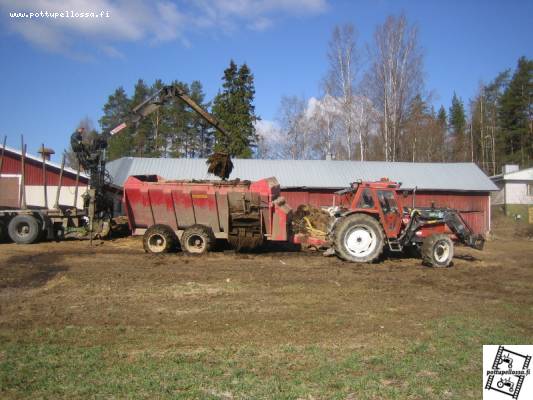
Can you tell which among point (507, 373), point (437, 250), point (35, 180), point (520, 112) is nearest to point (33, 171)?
point (35, 180)

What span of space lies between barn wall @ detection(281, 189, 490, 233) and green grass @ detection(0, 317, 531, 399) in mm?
18394

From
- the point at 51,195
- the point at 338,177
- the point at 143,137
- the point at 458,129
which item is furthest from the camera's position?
the point at 458,129

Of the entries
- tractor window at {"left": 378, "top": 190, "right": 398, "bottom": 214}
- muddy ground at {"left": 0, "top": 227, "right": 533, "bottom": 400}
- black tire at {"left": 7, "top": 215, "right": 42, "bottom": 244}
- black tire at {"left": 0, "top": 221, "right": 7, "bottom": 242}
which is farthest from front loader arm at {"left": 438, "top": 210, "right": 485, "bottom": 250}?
black tire at {"left": 0, "top": 221, "right": 7, "bottom": 242}

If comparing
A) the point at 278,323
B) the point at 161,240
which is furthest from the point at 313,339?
the point at 161,240

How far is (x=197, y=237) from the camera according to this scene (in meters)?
14.0

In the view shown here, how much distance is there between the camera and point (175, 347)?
18.9ft

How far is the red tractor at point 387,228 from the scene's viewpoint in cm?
1273

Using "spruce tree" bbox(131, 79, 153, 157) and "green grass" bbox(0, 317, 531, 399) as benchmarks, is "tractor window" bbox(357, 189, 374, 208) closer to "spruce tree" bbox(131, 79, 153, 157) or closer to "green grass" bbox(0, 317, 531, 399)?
"green grass" bbox(0, 317, 531, 399)

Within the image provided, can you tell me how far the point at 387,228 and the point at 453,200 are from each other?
13790mm

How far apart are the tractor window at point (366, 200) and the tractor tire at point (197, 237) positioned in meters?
4.43

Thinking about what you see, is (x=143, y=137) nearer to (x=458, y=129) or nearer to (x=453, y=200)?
(x=453, y=200)

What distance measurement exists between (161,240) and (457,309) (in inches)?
349

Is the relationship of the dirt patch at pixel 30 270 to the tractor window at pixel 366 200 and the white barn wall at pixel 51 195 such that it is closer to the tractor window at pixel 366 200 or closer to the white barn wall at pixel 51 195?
the tractor window at pixel 366 200

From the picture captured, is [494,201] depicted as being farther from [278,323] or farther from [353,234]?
[278,323]
